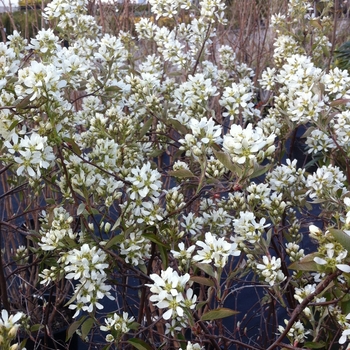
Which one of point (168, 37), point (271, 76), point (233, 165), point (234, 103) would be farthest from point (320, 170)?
point (168, 37)

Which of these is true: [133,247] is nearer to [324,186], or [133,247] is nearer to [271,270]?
[271,270]

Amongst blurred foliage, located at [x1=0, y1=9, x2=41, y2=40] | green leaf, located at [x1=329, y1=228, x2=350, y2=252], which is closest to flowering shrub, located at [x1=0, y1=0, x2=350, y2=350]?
green leaf, located at [x1=329, y1=228, x2=350, y2=252]

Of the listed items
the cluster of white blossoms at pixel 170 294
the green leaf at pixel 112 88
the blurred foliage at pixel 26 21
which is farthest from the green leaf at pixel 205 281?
the blurred foliage at pixel 26 21

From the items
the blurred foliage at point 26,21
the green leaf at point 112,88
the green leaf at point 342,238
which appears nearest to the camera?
the green leaf at point 342,238

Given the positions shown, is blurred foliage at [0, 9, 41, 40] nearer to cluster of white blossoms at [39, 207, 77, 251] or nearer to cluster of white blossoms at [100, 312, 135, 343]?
cluster of white blossoms at [39, 207, 77, 251]

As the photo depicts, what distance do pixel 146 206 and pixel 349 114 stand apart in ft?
2.17

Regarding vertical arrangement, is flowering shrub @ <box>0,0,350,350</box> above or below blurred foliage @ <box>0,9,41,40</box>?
below

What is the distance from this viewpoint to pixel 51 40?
153 centimetres

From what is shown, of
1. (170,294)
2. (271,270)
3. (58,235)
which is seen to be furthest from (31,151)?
(271,270)

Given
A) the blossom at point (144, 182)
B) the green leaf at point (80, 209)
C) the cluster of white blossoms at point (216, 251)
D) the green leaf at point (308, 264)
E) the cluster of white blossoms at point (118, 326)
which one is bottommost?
the cluster of white blossoms at point (118, 326)

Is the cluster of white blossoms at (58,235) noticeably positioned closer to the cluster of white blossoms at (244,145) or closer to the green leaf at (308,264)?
the cluster of white blossoms at (244,145)

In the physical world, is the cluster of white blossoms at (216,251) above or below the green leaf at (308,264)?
above

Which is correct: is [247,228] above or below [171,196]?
below

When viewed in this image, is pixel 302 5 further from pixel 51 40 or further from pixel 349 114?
pixel 51 40
